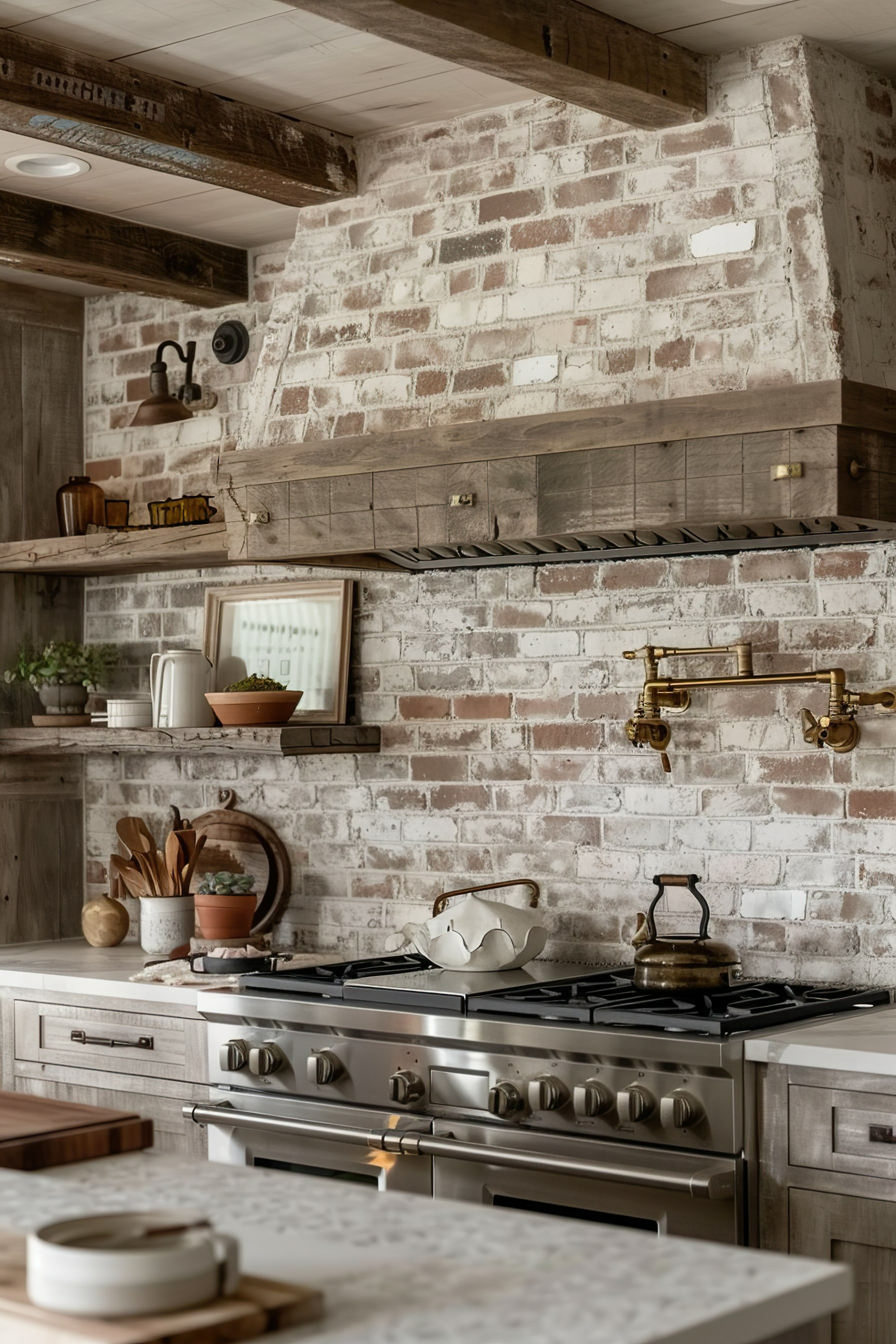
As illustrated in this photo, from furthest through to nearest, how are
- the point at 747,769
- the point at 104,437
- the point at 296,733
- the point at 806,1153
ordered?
the point at 104,437, the point at 296,733, the point at 747,769, the point at 806,1153

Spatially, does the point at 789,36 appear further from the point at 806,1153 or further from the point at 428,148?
the point at 806,1153

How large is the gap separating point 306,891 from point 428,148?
1935mm

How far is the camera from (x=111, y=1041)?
382 cm

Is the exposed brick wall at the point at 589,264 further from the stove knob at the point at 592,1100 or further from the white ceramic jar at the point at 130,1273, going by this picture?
the white ceramic jar at the point at 130,1273

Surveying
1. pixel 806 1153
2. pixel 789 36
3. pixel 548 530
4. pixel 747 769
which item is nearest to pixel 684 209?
pixel 789 36

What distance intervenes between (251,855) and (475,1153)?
1.60 meters

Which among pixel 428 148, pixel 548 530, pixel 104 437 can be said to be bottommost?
pixel 548 530

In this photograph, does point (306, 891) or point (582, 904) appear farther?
point (306, 891)

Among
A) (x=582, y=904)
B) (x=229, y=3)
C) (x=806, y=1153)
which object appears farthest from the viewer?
(x=582, y=904)

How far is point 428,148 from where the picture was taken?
12.0 feet

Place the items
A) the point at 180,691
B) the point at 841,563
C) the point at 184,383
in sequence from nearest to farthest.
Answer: the point at 841,563 → the point at 180,691 → the point at 184,383

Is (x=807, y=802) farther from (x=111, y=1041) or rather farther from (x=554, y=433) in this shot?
(x=111, y=1041)

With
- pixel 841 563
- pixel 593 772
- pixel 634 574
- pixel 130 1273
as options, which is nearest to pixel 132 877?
pixel 593 772

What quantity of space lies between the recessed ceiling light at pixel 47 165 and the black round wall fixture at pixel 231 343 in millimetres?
756
